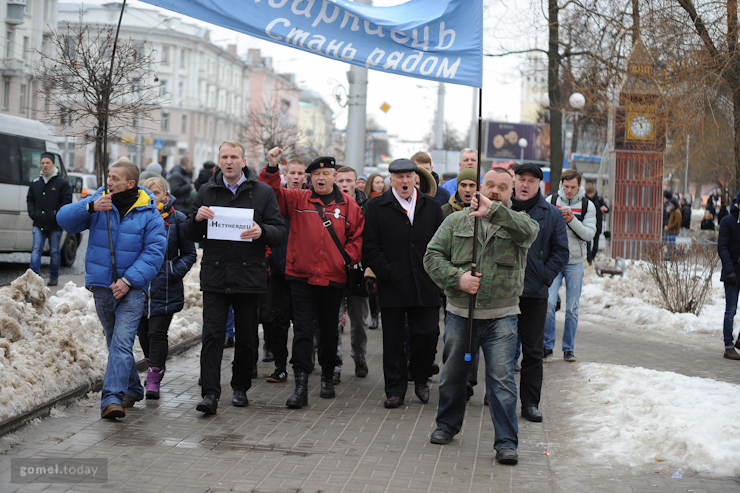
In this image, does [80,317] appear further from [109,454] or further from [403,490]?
[403,490]

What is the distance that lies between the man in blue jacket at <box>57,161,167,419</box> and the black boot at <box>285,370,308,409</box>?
1380mm

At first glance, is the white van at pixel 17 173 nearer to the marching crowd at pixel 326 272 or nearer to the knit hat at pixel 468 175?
the marching crowd at pixel 326 272

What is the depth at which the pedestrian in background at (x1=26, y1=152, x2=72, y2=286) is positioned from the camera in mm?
14016

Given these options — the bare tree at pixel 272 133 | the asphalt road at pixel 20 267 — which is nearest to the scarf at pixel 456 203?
the asphalt road at pixel 20 267

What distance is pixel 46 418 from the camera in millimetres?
6469

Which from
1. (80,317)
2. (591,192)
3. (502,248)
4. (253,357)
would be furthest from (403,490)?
(591,192)

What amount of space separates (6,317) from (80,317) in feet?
5.53

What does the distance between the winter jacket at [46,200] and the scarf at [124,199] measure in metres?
Result: 8.06

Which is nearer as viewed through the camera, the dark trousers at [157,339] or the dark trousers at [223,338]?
the dark trousers at [223,338]

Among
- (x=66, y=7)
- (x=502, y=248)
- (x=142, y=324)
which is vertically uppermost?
(x=66, y=7)

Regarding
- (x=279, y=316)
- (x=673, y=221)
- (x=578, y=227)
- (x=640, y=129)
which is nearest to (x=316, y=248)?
(x=279, y=316)

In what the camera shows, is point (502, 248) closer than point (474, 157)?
Yes

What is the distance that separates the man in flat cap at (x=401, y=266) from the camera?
7398 millimetres

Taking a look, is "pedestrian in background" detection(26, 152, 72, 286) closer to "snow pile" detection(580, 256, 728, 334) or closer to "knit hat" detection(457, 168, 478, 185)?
"knit hat" detection(457, 168, 478, 185)
